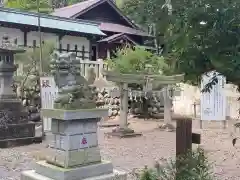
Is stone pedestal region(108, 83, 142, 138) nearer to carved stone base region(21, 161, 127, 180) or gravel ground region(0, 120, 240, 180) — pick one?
gravel ground region(0, 120, 240, 180)

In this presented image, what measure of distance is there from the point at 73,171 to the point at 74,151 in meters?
0.25

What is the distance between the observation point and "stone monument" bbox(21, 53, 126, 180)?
4672 millimetres

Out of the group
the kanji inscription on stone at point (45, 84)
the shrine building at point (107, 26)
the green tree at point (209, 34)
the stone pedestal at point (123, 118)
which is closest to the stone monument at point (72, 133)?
Answer: the green tree at point (209, 34)

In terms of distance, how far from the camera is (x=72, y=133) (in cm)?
469

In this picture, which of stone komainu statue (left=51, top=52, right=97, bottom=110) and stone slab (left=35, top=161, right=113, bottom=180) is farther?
stone komainu statue (left=51, top=52, right=97, bottom=110)

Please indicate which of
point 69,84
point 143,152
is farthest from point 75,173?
point 143,152

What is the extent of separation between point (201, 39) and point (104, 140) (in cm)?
735

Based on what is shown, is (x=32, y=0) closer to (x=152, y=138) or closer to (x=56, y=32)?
(x=56, y=32)

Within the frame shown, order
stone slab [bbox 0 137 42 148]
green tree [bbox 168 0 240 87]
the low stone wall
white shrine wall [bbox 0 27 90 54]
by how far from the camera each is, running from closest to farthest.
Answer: green tree [bbox 168 0 240 87] < stone slab [bbox 0 137 42 148] < the low stone wall < white shrine wall [bbox 0 27 90 54]

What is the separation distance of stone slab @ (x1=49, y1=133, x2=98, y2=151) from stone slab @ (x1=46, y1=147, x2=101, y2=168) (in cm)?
5

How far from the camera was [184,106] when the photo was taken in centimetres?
1426

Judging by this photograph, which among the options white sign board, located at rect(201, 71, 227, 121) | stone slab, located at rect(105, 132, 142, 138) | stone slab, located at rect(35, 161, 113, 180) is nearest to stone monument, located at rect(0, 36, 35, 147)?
stone slab, located at rect(105, 132, 142, 138)

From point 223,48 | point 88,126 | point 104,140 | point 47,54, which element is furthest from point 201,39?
point 47,54

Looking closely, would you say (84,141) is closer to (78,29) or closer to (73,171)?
(73,171)
